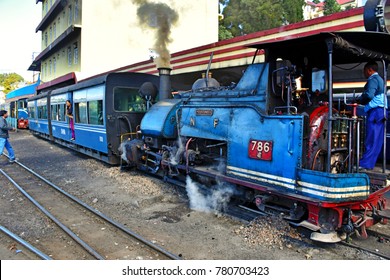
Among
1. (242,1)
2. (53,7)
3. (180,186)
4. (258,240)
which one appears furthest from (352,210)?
(242,1)

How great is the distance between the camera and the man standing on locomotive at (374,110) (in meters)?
4.64

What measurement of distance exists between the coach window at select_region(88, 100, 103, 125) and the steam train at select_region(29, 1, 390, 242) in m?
2.73

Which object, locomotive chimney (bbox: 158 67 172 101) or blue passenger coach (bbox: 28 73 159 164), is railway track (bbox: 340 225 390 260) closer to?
locomotive chimney (bbox: 158 67 172 101)

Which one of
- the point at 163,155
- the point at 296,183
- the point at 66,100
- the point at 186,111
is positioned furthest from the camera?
the point at 66,100

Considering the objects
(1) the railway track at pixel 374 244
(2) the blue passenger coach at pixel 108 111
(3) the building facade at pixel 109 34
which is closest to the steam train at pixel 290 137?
(1) the railway track at pixel 374 244

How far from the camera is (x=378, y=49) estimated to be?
4559 mm

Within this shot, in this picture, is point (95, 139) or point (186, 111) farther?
point (95, 139)

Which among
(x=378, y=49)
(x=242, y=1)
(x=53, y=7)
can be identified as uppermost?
(x=242, y=1)

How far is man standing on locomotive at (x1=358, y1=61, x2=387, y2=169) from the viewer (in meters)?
4.64

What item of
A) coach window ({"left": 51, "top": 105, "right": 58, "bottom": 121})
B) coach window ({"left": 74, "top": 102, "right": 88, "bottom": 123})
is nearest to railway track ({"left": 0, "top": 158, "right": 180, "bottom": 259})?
coach window ({"left": 74, "top": 102, "right": 88, "bottom": 123})

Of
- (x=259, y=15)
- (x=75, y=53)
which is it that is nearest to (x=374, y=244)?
(x=75, y=53)

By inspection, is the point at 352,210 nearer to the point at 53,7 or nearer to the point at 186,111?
the point at 186,111

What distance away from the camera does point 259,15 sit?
26.7 meters
